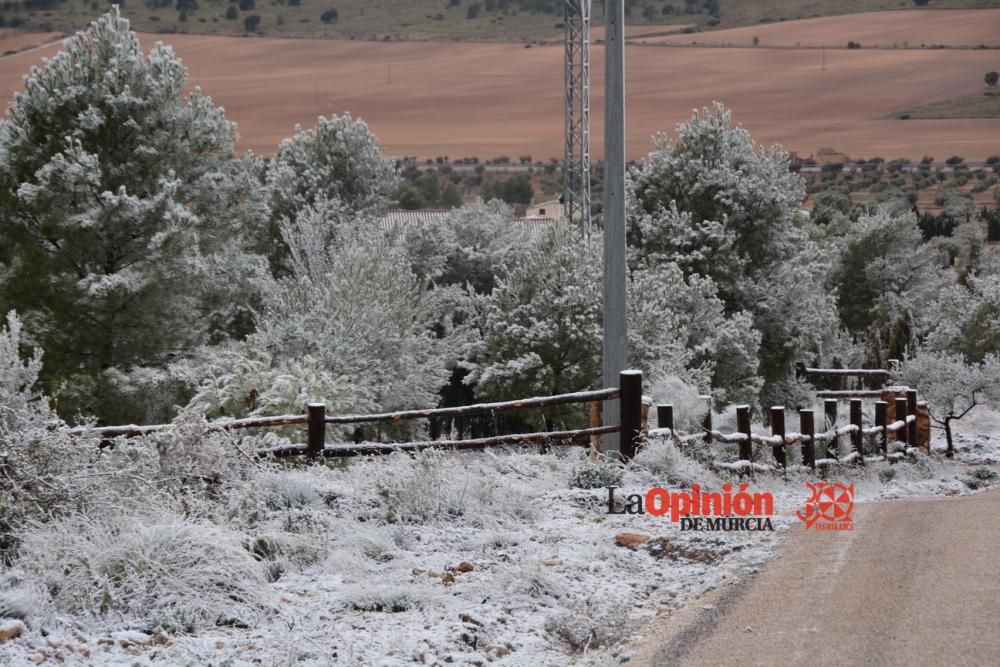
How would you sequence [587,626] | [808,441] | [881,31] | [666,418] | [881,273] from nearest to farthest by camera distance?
[587,626] < [666,418] < [808,441] < [881,273] < [881,31]

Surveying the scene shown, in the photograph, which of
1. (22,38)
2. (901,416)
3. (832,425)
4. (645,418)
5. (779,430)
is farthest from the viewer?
(22,38)

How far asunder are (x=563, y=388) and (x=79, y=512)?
1061 inches

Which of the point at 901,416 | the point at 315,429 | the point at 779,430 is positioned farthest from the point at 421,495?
the point at 901,416

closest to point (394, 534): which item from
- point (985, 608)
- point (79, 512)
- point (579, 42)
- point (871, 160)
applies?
point (79, 512)

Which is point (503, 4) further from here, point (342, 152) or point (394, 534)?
point (394, 534)

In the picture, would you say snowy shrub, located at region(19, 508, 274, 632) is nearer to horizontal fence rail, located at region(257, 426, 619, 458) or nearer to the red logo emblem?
horizontal fence rail, located at region(257, 426, 619, 458)

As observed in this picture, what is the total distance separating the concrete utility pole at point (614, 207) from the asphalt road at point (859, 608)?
3.43 metres

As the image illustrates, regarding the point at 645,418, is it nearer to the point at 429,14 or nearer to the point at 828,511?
the point at 828,511

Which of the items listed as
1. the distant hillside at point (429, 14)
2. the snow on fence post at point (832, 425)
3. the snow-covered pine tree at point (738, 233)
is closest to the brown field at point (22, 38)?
the distant hillside at point (429, 14)

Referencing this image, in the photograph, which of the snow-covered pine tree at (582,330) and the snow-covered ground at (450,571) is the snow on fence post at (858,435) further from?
the snow-covered pine tree at (582,330)

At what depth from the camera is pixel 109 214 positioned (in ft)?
96.2

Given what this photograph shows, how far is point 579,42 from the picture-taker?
116 feet

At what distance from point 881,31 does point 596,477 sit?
534ft

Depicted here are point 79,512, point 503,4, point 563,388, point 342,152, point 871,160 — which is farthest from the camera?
point 503,4
